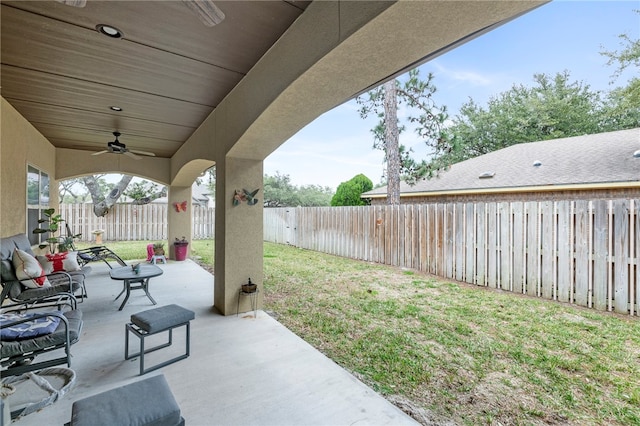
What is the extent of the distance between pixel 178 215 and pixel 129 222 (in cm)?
653

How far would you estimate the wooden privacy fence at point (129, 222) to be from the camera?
12.6 meters

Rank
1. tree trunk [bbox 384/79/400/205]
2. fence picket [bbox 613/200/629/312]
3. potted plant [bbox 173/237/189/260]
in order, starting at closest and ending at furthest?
fence picket [bbox 613/200/629/312]
potted plant [bbox 173/237/189/260]
tree trunk [bbox 384/79/400/205]

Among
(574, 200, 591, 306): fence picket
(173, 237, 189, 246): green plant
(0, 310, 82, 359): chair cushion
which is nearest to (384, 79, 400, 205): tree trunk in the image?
(574, 200, 591, 306): fence picket

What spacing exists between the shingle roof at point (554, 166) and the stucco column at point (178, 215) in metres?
7.37

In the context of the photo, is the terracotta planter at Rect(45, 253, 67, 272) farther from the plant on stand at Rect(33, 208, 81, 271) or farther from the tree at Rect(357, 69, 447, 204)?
the tree at Rect(357, 69, 447, 204)

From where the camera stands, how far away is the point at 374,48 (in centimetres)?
204

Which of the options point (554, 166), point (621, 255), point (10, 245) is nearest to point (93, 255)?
point (10, 245)

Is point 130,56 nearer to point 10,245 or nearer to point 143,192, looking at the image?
point 10,245

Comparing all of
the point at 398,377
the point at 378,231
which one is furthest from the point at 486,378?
the point at 378,231

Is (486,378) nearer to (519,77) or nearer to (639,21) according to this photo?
(639,21)

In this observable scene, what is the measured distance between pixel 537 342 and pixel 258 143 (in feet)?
13.7

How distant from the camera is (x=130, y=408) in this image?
144 centimetres

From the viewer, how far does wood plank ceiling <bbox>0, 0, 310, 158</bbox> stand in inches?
89.0

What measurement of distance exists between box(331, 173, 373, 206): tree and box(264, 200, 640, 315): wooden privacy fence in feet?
12.2
